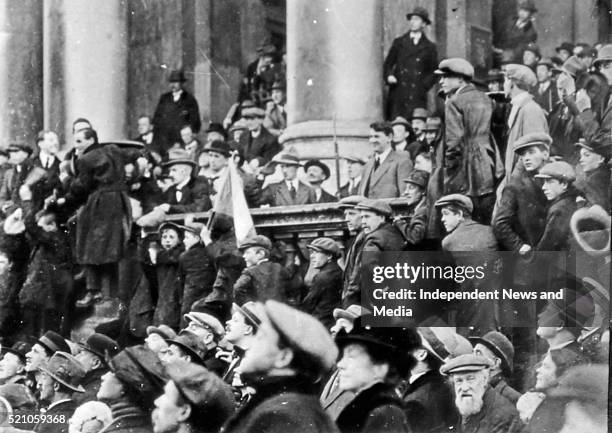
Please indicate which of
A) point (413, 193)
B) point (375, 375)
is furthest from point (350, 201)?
point (375, 375)

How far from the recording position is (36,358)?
1426 cm

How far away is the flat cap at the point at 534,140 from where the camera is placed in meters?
12.7

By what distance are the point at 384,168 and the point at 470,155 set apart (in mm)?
847

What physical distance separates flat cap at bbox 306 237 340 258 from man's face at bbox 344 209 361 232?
0.60ft

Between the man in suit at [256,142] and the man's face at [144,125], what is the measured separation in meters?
0.94

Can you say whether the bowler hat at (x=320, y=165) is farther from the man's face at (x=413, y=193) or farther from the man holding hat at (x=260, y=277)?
the man's face at (x=413, y=193)

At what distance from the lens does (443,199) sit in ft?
Answer: 42.1

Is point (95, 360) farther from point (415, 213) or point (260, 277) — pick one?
point (415, 213)

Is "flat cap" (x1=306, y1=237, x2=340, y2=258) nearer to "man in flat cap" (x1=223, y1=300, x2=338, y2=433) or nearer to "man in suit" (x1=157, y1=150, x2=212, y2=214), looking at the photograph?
"man in flat cap" (x1=223, y1=300, x2=338, y2=433)

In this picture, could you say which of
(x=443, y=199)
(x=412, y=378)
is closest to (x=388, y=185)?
(x=443, y=199)

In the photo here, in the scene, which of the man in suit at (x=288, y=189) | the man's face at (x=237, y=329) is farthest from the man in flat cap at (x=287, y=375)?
the man in suit at (x=288, y=189)

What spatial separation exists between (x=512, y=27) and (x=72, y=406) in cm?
488

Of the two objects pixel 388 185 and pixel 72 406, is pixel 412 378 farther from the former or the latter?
Answer: pixel 72 406

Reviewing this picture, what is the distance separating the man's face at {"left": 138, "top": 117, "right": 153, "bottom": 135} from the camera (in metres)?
15.3
